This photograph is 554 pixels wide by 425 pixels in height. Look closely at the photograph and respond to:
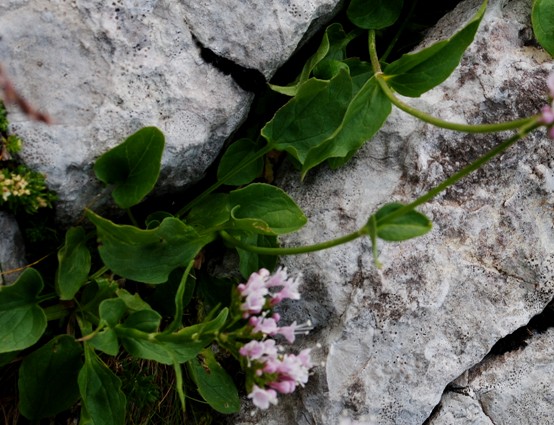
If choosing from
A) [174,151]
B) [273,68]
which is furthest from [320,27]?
[174,151]

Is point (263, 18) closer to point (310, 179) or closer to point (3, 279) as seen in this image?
point (310, 179)

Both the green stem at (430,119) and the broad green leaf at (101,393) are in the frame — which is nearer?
the green stem at (430,119)

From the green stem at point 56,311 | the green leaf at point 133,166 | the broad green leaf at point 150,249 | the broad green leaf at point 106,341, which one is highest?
the green leaf at point 133,166

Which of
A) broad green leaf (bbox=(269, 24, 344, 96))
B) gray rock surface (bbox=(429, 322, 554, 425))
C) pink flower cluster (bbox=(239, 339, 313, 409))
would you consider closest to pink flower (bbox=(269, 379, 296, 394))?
pink flower cluster (bbox=(239, 339, 313, 409))

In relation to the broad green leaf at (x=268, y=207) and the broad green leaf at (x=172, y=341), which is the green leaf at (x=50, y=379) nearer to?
the broad green leaf at (x=172, y=341)

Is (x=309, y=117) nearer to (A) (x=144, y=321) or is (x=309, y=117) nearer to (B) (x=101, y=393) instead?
(A) (x=144, y=321)

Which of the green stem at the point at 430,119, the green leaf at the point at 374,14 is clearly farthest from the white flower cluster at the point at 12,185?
the green leaf at the point at 374,14
